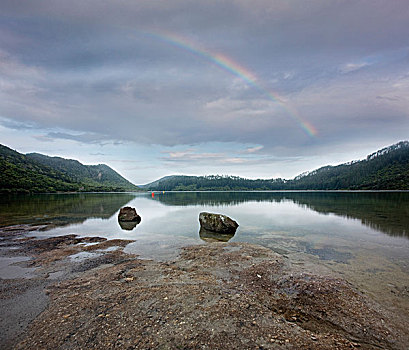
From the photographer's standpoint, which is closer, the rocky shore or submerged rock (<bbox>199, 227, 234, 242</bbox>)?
the rocky shore

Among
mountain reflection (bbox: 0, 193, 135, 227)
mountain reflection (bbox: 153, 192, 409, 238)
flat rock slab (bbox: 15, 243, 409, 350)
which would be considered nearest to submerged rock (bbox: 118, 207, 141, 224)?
mountain reflection (bbox: 0, 193, 135, 227)

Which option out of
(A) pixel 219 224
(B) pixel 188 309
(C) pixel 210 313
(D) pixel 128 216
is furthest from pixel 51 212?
(C) pixel 210 313

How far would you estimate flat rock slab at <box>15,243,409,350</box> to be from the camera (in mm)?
6238

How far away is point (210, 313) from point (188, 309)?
2.80 ft

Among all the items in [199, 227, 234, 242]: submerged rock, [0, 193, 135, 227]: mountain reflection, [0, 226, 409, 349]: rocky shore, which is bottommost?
[199, 227, 234, 242]: submerged rock

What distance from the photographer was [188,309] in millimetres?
7918

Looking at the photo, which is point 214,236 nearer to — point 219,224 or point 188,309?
point 219,224

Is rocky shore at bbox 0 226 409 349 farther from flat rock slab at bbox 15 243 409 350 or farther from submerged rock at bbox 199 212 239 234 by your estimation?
submerged rock at bbox 199 212 239 234

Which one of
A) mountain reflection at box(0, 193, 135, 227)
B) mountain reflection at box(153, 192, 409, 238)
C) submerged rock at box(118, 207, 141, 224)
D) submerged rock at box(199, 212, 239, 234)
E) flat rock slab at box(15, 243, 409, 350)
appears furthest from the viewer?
submerged rock at box(118, 207, 141, 224)

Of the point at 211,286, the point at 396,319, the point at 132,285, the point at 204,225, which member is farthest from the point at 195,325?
the point at 204,225

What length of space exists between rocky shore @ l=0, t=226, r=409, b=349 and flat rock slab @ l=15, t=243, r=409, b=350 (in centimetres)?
3

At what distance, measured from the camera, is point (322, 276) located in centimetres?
1140

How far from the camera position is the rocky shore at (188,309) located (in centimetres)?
629

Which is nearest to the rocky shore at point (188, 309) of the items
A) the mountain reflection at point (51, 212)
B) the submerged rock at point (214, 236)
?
the submerged rock at point (214, 236)
